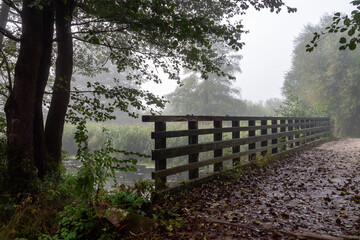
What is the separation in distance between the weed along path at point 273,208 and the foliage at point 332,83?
1748 centimetres

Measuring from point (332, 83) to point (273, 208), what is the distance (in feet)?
93.3

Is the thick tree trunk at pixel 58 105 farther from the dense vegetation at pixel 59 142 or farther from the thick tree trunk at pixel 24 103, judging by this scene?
the thick tree trunk at pixel 24 103

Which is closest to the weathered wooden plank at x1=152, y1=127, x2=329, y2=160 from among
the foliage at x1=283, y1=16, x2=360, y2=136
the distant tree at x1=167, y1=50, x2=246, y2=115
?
the foliage at x1=283, y1=16, x2=360, y2=136

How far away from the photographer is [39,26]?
5.24 metres

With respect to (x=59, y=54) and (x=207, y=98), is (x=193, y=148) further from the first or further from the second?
(x=207, y=98)

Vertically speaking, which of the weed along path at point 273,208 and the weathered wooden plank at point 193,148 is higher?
the weathered wooden plank at point 193,148

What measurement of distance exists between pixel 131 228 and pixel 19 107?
324cm

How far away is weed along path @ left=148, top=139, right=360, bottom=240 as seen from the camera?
3.79 m

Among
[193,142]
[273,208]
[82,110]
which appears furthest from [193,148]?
[82,110]

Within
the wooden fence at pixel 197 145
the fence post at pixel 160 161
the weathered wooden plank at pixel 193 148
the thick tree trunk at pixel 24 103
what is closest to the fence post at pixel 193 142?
the wooden fence at pixel 197 145

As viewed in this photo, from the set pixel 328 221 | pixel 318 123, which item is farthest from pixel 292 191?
pixel 318 123

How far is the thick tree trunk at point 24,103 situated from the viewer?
5.01 meters

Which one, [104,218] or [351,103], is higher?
[351,103]

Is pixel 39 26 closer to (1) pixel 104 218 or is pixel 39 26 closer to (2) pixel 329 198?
(1) pixel 104 218
